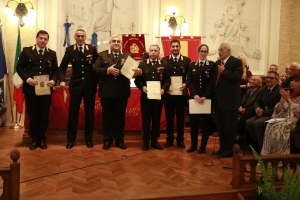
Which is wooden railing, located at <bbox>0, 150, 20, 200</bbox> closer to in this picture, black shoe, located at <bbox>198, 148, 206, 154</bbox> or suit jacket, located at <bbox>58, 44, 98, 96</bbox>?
suit jacket, located at <bbox>58, 44, 98, 96</bbox>

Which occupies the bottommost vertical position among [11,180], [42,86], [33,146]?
Result: [33,146]

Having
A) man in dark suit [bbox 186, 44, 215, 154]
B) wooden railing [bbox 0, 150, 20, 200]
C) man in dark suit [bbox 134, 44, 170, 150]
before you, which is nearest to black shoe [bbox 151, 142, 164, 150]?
man in dark suit [bbox 134, 44, 170, 150]

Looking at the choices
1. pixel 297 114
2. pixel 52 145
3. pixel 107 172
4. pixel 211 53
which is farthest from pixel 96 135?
pixel 211 53

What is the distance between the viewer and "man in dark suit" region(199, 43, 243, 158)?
14.5ft

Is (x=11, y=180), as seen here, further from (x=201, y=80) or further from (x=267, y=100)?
(x=267, y=100)

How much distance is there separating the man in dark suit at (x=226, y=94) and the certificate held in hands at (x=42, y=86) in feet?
6.88

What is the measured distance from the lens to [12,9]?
6.95 m

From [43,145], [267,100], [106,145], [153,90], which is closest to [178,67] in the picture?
[153,90]

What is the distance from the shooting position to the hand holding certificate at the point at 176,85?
4.83 m

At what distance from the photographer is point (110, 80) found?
15.6ft

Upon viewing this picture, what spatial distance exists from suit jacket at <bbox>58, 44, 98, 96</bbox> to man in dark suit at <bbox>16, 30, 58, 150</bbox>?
224 millimetres

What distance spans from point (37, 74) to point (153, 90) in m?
1.60

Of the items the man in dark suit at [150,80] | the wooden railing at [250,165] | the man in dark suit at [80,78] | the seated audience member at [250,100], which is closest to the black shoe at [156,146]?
the man in dark suit at [150,80]

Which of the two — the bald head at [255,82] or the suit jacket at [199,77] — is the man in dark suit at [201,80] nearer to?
the suit jacket at [199,77]
